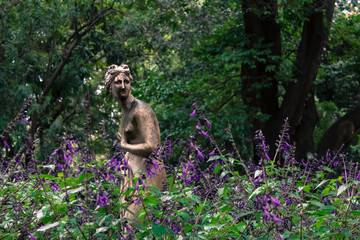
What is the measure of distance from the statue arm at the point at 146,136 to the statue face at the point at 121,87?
28cm


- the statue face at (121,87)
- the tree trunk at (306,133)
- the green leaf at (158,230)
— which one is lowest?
the tree trunk at (306,133)

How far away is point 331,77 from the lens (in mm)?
22062

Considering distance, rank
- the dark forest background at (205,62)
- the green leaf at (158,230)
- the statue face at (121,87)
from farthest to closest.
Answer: the dark forest background at (205,62) → the statue face at (121,87) → the green leaf at (158,230)

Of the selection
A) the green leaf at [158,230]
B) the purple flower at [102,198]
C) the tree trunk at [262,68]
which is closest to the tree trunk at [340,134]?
the tree trunk at [262,68]

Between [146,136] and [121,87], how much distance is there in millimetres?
545

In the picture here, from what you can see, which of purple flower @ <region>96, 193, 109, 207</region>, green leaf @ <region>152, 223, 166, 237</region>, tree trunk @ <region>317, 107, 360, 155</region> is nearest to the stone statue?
purple flower @ <region>96, 193, 109, 207</region>

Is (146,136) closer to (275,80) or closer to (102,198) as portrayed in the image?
(102,198)

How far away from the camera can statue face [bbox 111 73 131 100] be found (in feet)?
18.6

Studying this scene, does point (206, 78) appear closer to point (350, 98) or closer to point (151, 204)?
point (350, 98)

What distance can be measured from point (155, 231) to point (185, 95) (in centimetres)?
1338

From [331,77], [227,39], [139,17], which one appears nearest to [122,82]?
[227,39]

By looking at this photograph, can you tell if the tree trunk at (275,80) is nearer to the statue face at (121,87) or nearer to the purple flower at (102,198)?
the statue face at (121,87)

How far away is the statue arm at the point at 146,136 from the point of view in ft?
18.0

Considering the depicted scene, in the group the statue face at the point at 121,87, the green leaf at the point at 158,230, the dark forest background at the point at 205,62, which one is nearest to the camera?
the green leaf at the point at 158,230
